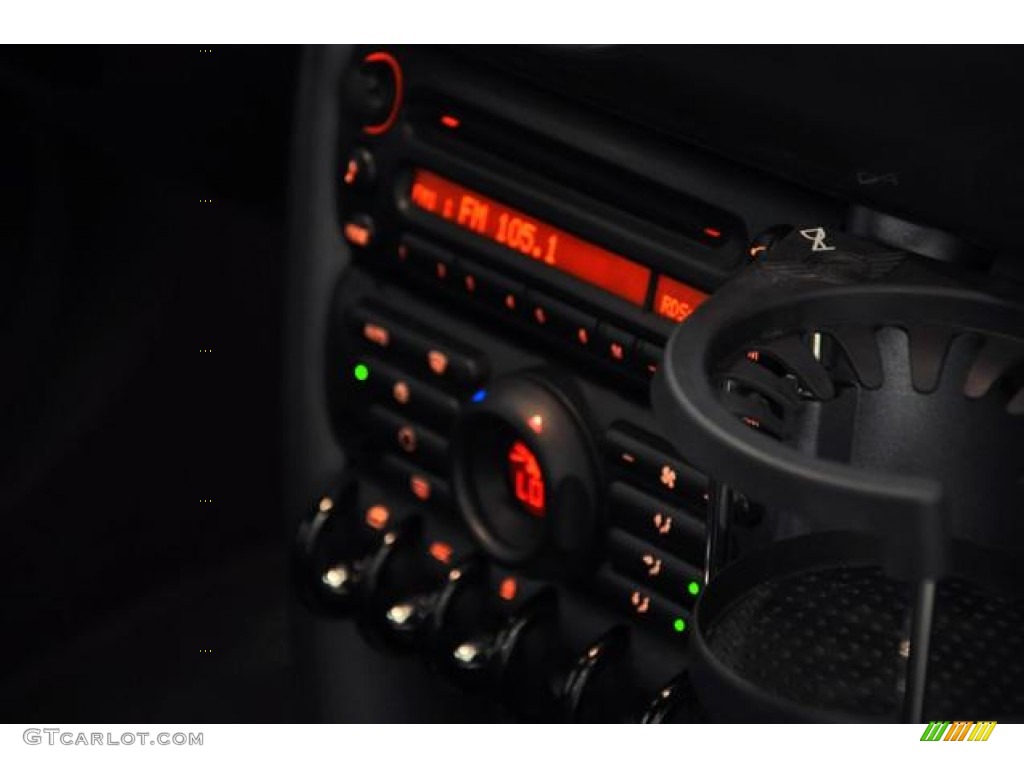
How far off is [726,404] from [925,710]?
0.45 ft

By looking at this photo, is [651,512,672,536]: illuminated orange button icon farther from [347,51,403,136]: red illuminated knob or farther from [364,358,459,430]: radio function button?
[347,51,403,136]: red illuminated knob

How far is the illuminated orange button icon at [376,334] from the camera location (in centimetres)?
119

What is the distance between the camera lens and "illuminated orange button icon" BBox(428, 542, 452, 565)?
120 cm

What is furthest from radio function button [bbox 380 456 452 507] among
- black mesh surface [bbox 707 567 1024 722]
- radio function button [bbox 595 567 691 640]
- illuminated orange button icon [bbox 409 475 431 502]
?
black mesh surface [bbox 707 567 1024 722]

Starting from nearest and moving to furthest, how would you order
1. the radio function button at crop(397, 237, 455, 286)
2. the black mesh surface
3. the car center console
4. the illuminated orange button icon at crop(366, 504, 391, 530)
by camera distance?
1. the black mesh surface
2. the car center console
3. the radio function button at crop(397, 237, 455, 286)
4. the illuminated orange button icon at crop(366, 504, 391, 530)

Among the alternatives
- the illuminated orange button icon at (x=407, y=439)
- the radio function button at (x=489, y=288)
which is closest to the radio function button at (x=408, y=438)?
the illuminated orange button icon at (x=407, y=439)

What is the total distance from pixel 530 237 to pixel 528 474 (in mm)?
135

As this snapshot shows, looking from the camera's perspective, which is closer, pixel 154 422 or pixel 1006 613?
pixel 1006 613

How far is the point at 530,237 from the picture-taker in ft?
3.52

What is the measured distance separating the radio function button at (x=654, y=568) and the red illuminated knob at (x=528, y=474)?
17 millimetres

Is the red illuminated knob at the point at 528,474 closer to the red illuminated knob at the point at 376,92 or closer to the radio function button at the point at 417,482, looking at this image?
the radio function button at the point at 417,482

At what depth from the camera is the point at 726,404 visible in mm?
724

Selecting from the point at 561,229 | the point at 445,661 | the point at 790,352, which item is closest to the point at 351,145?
the point at 561,229

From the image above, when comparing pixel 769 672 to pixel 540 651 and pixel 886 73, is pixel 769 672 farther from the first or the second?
pixel 540 651
